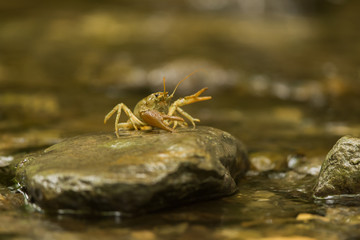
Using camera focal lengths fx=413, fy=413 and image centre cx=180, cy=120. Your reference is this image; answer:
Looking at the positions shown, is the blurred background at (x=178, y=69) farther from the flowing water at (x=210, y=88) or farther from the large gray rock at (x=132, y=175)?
the large gray rock at (x=132, y=175)

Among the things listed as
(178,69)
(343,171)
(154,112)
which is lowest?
(343,171)

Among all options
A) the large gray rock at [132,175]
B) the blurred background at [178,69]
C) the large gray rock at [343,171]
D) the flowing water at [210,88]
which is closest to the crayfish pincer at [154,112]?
the large gray rock at [132,175]

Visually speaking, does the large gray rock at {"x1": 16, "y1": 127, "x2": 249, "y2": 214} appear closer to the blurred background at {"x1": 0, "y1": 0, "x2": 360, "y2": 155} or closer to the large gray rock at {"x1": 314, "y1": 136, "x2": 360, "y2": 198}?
the large gray rock at {"x1": 314, "y1": 136, "x2": 360, "y2": 198}

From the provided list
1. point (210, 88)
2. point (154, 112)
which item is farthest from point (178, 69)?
point (154, 112)

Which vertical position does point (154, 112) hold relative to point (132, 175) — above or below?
above

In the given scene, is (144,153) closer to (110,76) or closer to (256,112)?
(256,112)

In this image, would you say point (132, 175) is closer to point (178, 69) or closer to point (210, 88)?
point (210, 88)
